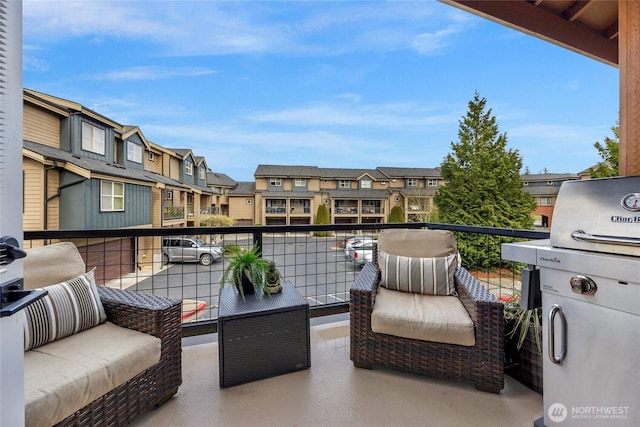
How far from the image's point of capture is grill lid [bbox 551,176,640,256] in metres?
0.97

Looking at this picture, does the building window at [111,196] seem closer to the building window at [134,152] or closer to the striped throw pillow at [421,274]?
the building window at [134,152]

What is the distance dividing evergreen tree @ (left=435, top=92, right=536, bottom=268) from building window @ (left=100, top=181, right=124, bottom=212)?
35.6 ft

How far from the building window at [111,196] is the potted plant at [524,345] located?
10.1m

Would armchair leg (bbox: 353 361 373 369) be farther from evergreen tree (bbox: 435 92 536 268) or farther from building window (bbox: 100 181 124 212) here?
building window (bbox: 100 181 124 212)

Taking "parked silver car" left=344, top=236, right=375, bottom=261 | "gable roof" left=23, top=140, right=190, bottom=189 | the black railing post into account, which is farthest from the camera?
"gable roof" left=23, top=140, right=190, bottom=189

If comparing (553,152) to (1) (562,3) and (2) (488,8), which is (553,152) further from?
(2) (488,8)

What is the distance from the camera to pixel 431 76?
7.52 m

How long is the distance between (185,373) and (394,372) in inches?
55.4

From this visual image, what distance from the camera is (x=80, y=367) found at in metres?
1.21

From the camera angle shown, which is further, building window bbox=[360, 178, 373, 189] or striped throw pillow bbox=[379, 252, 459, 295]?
building window bbox=[360, 178, 373, 189]

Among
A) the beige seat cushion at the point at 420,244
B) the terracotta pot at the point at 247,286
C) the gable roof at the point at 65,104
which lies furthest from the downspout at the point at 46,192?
the beige seat cushion at the point at 420,244

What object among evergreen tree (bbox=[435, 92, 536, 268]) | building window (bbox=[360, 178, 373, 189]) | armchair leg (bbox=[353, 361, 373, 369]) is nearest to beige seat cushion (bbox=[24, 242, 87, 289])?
armchair leg (bbox=[353, 361, 373, 369])

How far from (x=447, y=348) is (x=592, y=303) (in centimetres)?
88

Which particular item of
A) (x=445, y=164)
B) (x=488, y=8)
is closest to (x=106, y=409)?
(x=488, y=8)
